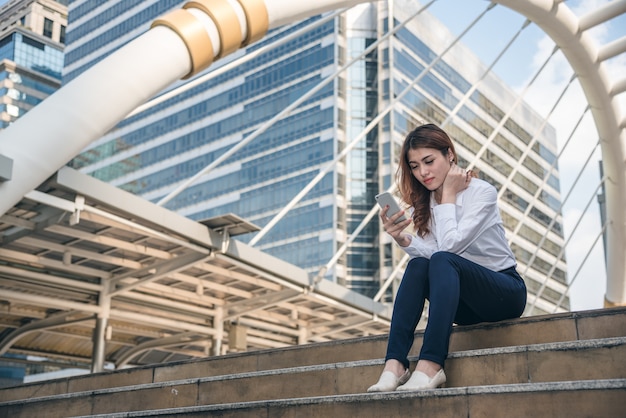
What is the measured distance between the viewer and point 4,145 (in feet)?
16.6

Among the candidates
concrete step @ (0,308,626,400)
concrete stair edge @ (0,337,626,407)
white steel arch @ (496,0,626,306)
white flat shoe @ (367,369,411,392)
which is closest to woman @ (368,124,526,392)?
white flat shoe @ (367,369,411,392)

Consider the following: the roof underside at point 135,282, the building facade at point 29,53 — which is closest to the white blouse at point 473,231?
the roof underside at point 135,282

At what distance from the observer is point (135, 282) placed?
12.6m

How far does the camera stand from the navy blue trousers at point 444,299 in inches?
137

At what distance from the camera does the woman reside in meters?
3.49

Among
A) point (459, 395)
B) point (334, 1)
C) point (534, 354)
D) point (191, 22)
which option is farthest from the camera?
point (334, 1)

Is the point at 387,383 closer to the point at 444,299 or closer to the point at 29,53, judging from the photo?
the point at 444,299

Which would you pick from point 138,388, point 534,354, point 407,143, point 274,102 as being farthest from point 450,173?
point 274,102

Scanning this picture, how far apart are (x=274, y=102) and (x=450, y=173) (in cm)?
5810

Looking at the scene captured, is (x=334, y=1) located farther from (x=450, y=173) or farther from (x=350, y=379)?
(x=350, y=379)

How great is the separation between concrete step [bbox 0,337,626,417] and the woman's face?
3.30 ft

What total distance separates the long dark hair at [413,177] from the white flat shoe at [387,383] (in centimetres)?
101

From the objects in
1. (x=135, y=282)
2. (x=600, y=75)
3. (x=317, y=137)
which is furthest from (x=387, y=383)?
(x=317, y=137)

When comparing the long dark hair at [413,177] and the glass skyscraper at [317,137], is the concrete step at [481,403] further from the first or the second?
the glass skyscraper at [317,137]
